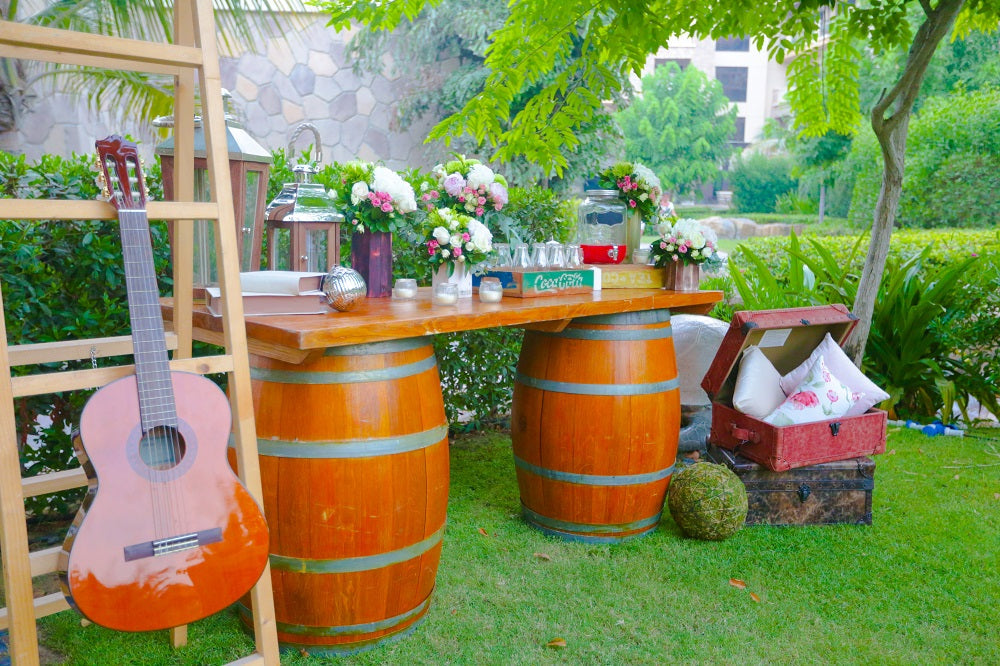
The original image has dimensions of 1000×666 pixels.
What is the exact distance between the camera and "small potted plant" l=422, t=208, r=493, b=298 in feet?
8.56

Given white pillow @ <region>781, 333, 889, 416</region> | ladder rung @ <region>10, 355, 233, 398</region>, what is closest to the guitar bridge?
ladder rung @ <region>10, 355, 233, 398</region>

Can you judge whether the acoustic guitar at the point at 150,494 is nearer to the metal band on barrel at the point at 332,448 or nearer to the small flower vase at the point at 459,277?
the metal band on barrel at the point at 332,448

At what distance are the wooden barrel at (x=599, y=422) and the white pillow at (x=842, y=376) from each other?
0.74m

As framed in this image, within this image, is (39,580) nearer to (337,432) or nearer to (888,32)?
(337,432)

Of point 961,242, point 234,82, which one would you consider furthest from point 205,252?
point 234,82

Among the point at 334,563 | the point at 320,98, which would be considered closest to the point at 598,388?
the point at 334,563

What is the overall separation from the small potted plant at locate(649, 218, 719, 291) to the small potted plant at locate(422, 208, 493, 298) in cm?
94

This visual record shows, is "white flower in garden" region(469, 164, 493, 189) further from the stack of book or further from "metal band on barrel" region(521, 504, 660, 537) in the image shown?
"metal band on barrel" region(521, 504, 660, 537)

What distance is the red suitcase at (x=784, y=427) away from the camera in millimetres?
3232

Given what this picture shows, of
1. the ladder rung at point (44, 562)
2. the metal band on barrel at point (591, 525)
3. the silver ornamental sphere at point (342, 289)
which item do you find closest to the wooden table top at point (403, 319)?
the silver ornamental sphere at point (342, 289)

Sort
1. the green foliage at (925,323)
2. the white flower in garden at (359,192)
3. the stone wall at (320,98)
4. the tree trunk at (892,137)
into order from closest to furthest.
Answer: the white flower in garden at (359,192) < the tree trunk at (892,137) < the green foliage at (925,323) < the stone wall at (320,98)

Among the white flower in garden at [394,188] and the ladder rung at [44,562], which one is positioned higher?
the white flower in garden at [394,188]

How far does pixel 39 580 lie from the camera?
8.94 ft

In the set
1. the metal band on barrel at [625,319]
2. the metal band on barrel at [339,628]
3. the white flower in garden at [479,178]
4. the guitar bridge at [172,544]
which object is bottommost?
the metal band on barrel at [339,628]
